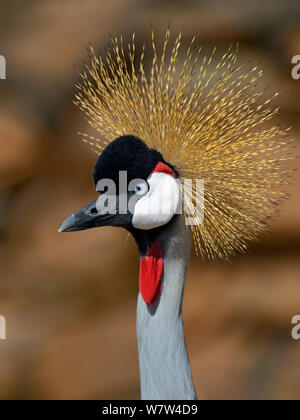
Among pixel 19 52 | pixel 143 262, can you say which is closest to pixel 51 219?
pixel 19 52

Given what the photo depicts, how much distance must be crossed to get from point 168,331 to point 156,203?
24 centimetres

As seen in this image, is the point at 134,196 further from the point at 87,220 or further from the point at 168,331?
the point at 168,331

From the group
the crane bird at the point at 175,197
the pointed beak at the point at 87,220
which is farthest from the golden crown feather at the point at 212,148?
the pointed beak at the point at 87,220

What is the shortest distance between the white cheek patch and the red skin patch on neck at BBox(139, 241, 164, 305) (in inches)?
2.0

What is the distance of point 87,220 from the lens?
0.93 metres

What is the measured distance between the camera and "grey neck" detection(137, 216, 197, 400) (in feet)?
3.22

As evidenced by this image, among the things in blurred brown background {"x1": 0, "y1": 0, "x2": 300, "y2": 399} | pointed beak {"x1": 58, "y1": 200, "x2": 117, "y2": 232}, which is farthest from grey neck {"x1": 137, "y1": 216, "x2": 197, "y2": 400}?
blurred brown background {"x1": 0, "y1": 0, "x2": 300, "y2": 399}

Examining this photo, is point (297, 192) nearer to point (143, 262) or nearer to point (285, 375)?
point (285, 375)

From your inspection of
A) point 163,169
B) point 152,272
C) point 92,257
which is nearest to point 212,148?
point 163,169

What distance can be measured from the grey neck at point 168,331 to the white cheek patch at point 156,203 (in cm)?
4

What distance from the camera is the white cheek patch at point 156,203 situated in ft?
3.05

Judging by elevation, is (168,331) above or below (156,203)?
below

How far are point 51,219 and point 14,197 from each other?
158mm
